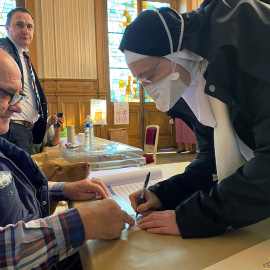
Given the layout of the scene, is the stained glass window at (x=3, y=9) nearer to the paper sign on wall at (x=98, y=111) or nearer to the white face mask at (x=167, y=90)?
the paper sign on wall at (x=98, y=111)

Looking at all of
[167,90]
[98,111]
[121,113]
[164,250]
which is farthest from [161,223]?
[121,113]

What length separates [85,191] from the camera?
3.37 feet

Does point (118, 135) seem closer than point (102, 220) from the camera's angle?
No

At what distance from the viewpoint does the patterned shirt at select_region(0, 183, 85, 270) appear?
1.87 ft

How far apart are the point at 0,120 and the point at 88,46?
603 cm

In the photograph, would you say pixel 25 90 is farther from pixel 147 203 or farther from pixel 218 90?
pixel 218 90

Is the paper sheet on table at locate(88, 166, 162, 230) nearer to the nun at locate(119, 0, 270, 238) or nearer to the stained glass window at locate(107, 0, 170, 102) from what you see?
the nun at locate(119, 0, 270, 238)

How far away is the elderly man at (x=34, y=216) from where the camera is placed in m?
0.59

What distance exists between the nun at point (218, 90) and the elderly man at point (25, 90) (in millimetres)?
1607

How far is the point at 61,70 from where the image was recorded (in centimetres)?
629

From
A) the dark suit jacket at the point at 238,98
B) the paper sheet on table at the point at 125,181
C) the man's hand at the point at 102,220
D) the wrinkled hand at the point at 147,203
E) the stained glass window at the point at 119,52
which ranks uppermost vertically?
the stained glass window at the point at 119,52

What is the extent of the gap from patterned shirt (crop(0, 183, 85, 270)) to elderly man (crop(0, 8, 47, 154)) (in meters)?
1.69

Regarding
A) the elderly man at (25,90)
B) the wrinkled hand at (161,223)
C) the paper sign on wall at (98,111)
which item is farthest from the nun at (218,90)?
the paper sign on wall at (98,111)

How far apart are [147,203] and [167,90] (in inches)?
15.8
